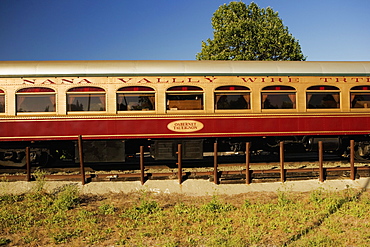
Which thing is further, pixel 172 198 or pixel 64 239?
pixel 172 198

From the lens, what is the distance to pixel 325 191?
7.88 metres

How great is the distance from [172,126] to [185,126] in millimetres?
414

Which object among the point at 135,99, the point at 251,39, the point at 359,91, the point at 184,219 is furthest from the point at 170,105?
the point at 251,39

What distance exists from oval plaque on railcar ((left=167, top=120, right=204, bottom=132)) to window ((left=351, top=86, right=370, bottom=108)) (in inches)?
207

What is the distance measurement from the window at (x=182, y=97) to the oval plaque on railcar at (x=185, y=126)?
1.46 feet

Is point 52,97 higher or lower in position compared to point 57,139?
higher

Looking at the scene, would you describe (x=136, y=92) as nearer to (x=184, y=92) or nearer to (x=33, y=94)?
(x=184, y=92)

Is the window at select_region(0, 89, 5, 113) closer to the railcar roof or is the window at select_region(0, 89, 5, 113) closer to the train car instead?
the train car

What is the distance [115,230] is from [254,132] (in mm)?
5992

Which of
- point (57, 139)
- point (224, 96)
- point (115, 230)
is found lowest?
point (115, 230)

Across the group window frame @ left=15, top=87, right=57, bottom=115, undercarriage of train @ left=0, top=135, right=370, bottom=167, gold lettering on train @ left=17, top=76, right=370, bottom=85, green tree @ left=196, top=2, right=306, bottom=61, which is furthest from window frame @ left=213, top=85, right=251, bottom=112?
green tree @ left=196, top=2, right=306, bottom=61

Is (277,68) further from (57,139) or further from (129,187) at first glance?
(57,139)

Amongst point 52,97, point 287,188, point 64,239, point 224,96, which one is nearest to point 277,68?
point 224,96

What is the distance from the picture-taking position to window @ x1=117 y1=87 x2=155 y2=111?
32.2 feet
